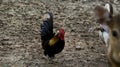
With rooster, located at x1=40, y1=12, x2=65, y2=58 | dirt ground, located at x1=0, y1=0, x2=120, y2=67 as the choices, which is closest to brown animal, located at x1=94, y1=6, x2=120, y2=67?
rooster, located at x1=40, y1=12, x2=65, y2=58

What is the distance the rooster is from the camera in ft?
19.1

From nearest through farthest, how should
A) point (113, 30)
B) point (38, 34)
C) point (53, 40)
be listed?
1. point (113, 30)
2. point (53, 40)
3. point (38, 34)

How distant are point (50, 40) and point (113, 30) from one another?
165 centimetres

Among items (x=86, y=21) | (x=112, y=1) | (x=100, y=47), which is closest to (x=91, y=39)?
(x=100, y=47)

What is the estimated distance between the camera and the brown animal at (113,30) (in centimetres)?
435

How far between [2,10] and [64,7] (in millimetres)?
1387

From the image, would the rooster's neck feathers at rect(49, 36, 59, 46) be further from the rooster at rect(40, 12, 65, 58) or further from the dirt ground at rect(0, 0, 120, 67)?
the dirt ground at rect(0, 0, 120, 67)

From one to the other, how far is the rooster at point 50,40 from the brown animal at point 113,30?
1172 millimetres

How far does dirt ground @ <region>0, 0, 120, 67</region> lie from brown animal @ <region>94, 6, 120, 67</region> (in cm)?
151

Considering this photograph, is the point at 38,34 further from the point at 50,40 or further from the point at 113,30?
the point at 113,30

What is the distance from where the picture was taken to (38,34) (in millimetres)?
6941

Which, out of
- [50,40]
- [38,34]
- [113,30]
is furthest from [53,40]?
[113,30]

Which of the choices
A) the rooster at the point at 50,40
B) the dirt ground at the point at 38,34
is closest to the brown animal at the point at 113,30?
the rooster at the point at 50,40

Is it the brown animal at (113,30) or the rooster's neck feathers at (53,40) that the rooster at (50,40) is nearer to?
the rooster's neck feathers at (53,40)
